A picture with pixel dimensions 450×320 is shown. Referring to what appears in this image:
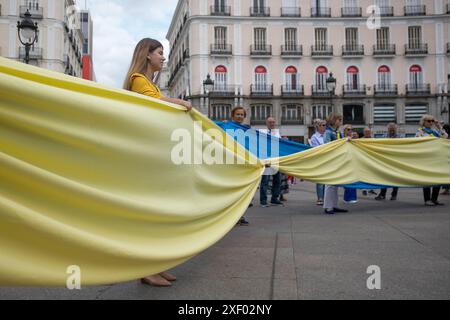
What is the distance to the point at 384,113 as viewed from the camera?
43.5 meters

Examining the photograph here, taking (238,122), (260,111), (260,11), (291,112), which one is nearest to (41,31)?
(260,11)

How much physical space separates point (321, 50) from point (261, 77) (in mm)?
7334

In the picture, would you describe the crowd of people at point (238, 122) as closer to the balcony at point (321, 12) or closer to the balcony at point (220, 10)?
the balcony at point (220, 10)

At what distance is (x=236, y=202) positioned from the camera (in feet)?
13.5

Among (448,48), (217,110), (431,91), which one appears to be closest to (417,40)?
(448,48)

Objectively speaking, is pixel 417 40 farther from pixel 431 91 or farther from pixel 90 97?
pixel 90 97

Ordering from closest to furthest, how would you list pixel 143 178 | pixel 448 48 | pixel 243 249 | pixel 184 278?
1. pixel 143 178
2. pixel 184 278
3. pixel 243 249
4. pixel 448 48

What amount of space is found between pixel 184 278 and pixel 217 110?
40.9 m

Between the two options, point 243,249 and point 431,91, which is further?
point 431,91

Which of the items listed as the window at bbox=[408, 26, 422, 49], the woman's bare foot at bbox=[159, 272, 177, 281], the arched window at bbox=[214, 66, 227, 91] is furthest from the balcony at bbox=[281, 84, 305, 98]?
the woman's bare foot at bbox=[159, 272, 177, 281]

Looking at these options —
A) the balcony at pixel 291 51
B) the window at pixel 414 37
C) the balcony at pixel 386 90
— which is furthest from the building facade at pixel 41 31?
the window at pixel 414 37

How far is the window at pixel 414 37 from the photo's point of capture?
4406 centimetres

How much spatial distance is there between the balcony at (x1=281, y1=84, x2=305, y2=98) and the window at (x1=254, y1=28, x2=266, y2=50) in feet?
16.5

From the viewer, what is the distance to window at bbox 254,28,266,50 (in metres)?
43.8
